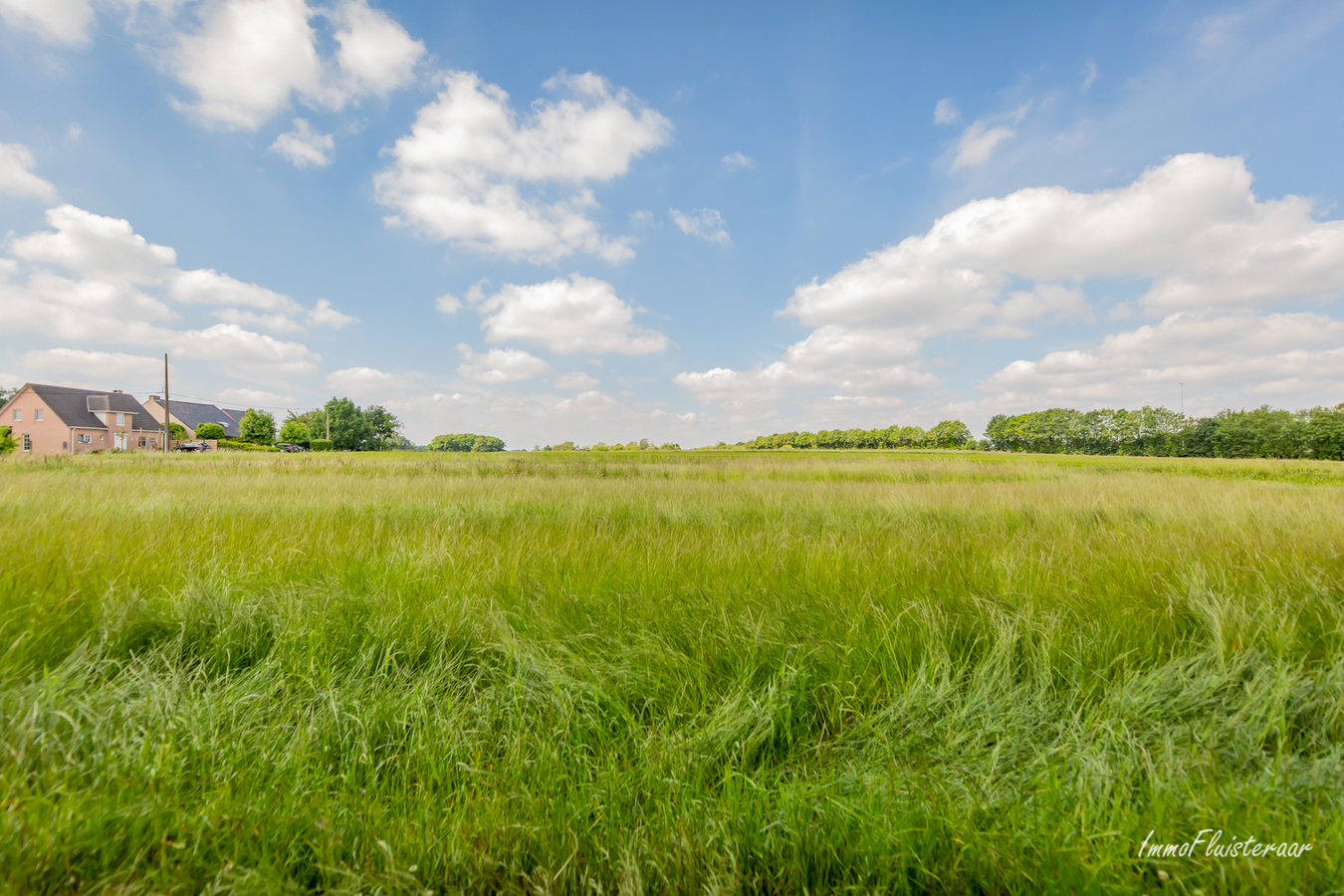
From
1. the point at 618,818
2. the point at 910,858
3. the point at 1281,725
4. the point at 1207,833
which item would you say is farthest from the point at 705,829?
the point at 1281,725

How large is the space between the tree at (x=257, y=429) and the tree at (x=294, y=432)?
6.69 metres

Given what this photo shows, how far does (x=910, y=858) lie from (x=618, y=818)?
0.81 m

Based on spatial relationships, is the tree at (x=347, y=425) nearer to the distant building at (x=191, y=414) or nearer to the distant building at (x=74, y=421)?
the distant building at (x=191, y=414)

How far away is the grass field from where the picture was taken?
1.16 m

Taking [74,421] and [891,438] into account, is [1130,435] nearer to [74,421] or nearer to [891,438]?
[891,438]

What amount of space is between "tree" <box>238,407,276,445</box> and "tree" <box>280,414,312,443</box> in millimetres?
6687

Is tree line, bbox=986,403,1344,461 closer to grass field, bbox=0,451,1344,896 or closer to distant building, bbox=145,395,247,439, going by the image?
grass field, bbox=0,451,1344,896

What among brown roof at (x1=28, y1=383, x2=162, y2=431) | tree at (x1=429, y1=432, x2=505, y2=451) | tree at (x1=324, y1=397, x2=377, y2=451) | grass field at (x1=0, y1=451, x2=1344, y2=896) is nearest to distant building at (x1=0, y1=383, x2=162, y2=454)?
brown roof at (x1=28, y1=383, x2=162, y2=431)

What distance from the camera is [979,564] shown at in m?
3.43

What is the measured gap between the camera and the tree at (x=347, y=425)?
65.6m

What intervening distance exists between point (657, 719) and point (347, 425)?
81.1m

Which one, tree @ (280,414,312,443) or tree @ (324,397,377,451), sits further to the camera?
tree @ (324,397,377,451)

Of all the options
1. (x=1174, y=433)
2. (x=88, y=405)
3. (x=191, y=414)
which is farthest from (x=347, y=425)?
(x=1174, y=433)

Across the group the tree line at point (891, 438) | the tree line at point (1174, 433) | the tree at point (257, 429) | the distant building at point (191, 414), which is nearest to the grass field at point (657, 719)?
the tree at point (257, 429)
